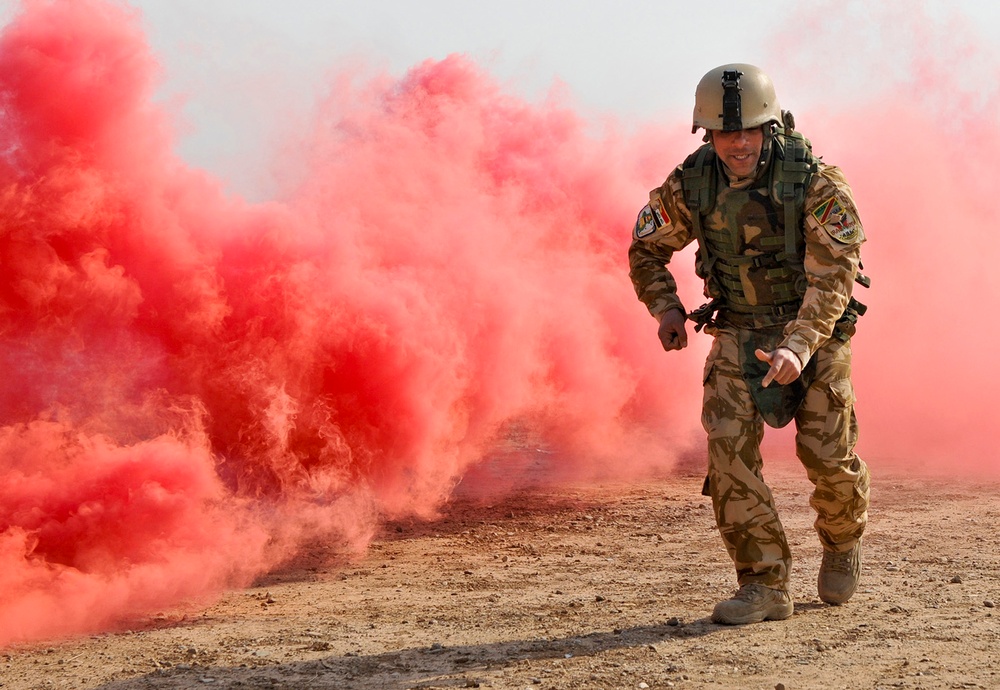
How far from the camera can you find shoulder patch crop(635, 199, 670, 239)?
17.4 ft

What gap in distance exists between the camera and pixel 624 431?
957 cm

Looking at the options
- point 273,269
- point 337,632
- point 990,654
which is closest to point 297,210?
point 273,269

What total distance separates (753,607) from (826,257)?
1.45 m

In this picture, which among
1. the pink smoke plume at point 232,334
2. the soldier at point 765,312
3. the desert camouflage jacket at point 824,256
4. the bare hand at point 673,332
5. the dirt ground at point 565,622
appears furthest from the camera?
the pink smoke plume at point 232,334

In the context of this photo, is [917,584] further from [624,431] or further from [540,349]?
[624,431]

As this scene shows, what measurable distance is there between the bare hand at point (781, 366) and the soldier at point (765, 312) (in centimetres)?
18

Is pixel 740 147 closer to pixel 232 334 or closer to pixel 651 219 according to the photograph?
pixel 651 219

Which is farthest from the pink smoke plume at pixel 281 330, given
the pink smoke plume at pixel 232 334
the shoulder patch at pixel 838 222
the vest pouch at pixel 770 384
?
the shoulder patch at pixel 838 222

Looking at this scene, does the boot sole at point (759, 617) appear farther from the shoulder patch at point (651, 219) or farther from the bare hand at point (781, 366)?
the shoulder patch at point (651, 219)

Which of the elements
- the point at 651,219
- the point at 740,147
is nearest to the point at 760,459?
the point at 651,219

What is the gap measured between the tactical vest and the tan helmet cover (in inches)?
7.1

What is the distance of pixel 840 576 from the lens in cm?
522

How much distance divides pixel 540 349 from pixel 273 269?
2.20m

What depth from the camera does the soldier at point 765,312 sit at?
4875 mm
